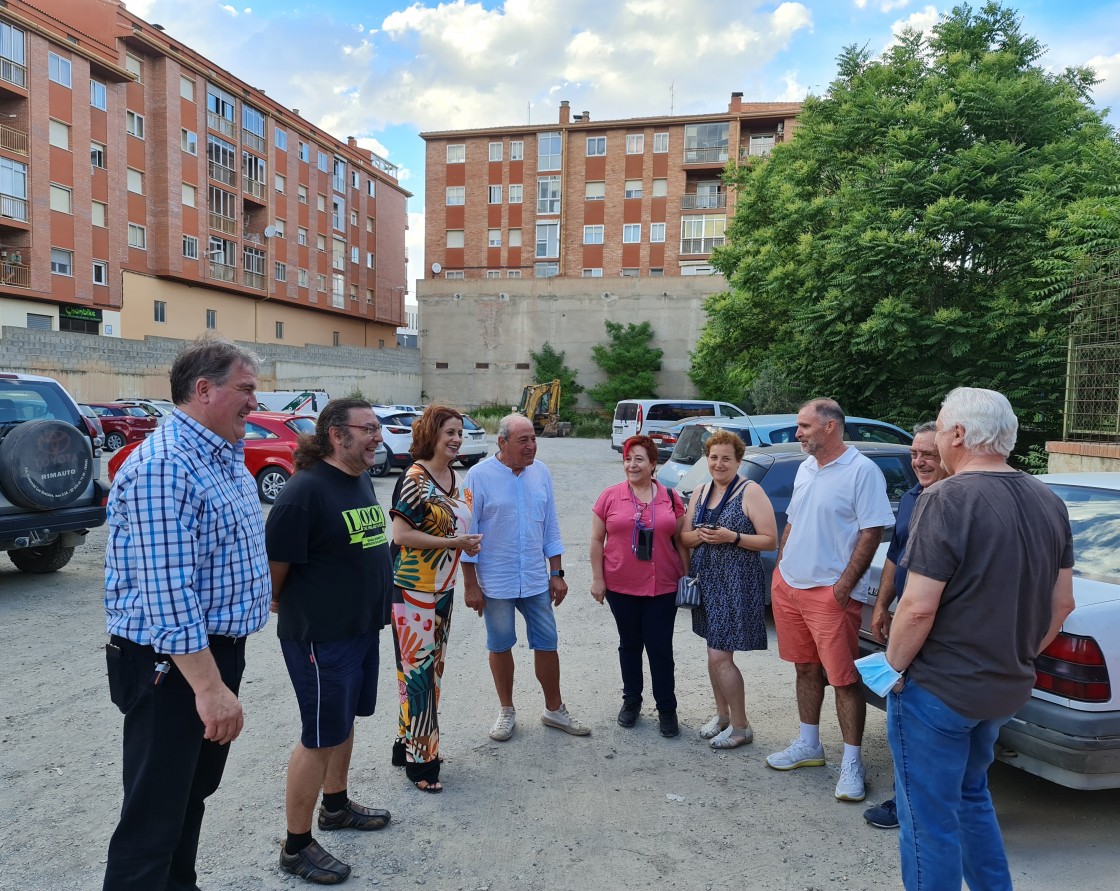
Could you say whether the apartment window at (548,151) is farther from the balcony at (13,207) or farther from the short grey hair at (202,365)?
the short grey hair at (202,365)

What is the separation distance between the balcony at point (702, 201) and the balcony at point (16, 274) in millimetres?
34845

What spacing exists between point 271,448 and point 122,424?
13343 mm

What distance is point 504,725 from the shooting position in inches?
171

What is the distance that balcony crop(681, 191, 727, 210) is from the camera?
156ft

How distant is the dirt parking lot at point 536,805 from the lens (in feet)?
10.00

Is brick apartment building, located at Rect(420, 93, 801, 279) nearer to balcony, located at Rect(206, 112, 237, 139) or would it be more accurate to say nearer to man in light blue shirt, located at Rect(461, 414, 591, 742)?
balcony, located at Rect(206, 112, 237, 139)

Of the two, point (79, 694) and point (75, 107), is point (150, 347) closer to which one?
point (75, 107)

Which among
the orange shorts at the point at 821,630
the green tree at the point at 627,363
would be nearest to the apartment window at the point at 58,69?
the green tree at the point at 627,363

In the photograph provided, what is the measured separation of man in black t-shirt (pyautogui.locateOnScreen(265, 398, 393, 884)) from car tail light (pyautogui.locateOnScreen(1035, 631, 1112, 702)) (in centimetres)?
276

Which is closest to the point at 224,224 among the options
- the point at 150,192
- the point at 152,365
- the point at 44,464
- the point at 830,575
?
the point at 150,192

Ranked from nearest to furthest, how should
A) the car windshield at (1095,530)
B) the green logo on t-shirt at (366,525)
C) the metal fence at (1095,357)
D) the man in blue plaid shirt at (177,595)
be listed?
1. the man in blue plaid shirt at (177,595)
2. the green logo on t-shirt at (366,525)
3. the car windshield at (1095,530)
4. the metal fence at (1095,357)

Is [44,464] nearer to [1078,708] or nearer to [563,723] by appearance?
[563,723]

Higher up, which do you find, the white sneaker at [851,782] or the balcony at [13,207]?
the balcony at [13,207]

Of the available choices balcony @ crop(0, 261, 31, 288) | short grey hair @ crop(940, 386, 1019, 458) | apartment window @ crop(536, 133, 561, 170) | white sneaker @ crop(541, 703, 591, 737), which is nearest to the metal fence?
white sneaker @ crop(541, 703, 591, 737)
